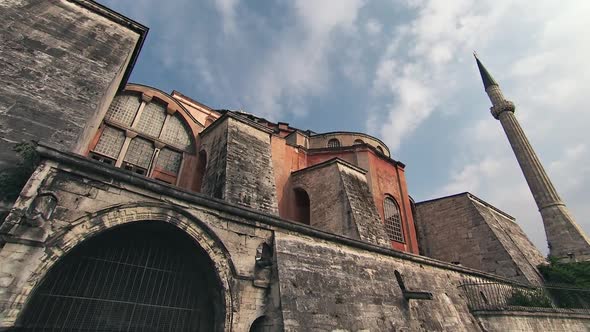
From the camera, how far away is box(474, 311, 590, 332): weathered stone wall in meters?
8.51

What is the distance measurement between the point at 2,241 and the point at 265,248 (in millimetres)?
3819

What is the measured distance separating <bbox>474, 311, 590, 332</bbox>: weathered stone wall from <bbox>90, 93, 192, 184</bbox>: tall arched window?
1179 cm

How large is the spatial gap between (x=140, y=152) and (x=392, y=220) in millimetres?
11354

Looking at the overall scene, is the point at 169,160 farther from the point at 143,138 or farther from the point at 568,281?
the point at 568,281

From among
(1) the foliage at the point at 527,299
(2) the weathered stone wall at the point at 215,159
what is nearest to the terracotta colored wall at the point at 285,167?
(2) the weathered stone wall at the point at 215,159

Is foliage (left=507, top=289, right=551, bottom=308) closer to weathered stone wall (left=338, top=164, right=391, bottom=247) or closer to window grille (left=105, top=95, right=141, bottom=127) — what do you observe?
weathered stone wall (left=338, top=164, right=391, bottom=247)

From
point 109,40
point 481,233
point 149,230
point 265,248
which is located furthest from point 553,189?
point 109,40

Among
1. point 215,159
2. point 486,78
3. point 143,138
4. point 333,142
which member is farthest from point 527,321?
point 486,78

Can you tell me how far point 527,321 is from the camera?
8.80m

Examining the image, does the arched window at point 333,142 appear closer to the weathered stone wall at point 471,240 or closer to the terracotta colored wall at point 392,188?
the terracotta colored wall at point 392,188

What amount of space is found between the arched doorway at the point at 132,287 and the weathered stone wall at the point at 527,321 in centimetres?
863

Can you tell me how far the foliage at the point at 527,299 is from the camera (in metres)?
10.6

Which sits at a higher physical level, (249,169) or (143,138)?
(143,138)

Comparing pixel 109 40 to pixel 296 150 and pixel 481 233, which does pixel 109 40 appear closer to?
pixel 296 150
